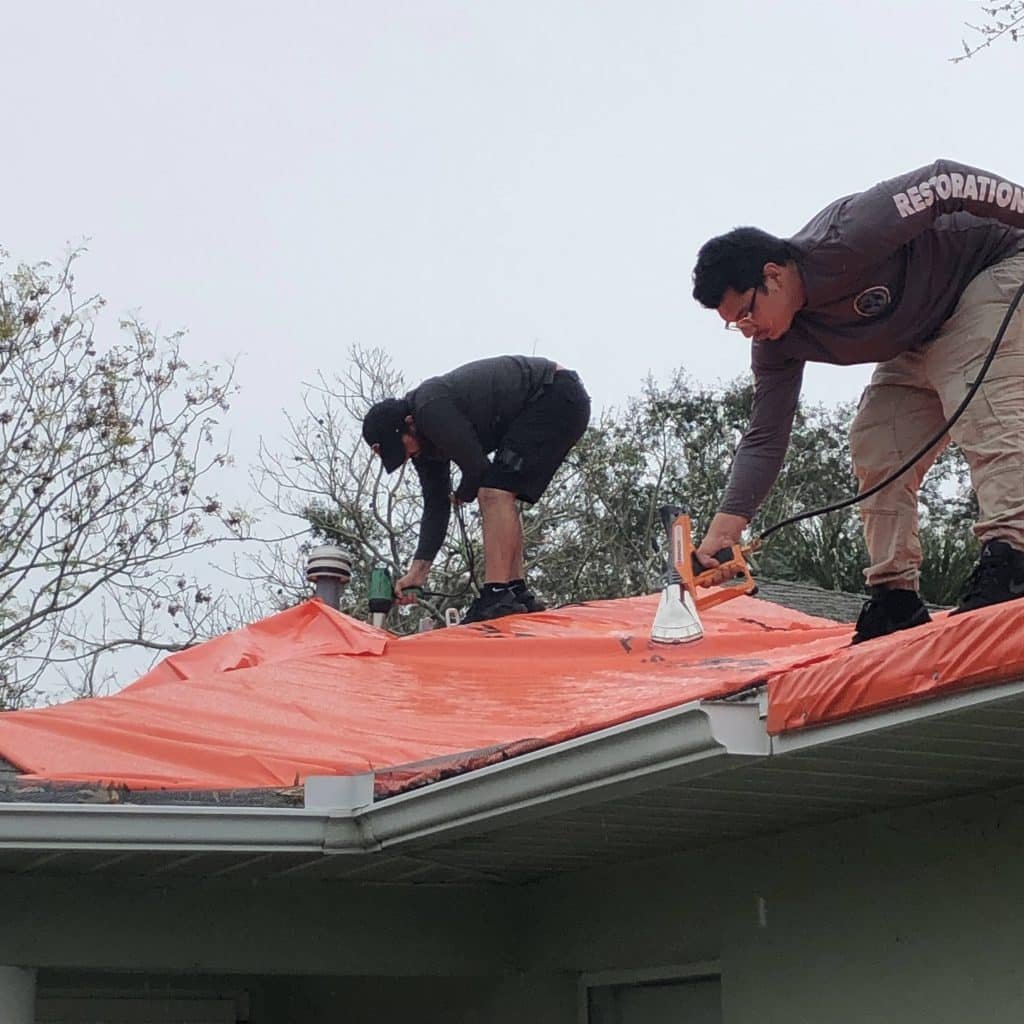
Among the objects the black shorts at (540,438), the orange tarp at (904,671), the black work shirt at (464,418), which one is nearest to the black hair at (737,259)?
the orange tarp at (904,671)

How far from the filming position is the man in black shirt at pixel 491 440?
6215 mm

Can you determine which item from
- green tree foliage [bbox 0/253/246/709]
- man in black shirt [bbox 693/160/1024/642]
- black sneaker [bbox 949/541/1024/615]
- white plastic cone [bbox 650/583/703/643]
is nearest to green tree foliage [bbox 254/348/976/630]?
green tree foliage [bbox 0/253/246/709]

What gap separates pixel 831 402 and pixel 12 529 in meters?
11.7

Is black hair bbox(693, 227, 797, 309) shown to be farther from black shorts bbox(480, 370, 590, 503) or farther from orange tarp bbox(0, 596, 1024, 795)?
black shorts bbox(480, 370, 590, 503)

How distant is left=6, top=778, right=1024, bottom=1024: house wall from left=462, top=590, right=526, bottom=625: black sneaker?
5.30ft

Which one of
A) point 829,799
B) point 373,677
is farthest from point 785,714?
point 373,677

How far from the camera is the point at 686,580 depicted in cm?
416

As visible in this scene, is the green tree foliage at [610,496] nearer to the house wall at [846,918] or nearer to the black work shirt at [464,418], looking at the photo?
the black work shirt at [464,418]

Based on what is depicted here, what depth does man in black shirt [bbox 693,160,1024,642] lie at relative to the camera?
336 cm

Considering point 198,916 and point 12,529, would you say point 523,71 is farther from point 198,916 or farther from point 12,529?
point 198,916

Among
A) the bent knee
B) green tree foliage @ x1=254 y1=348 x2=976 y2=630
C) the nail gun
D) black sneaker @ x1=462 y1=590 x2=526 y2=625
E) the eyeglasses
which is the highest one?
green tree foliage @ x1=254 y1=348 x2=976 y2=630

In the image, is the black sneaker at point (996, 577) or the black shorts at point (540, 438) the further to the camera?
the black shorts at point (540, 438)

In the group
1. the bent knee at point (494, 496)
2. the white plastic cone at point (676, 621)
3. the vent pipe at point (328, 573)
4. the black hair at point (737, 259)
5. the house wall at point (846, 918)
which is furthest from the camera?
the vent pipe at point (328, 573)

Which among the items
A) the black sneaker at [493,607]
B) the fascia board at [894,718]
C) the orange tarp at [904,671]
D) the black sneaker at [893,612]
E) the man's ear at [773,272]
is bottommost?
the fascia board at [894,718]
